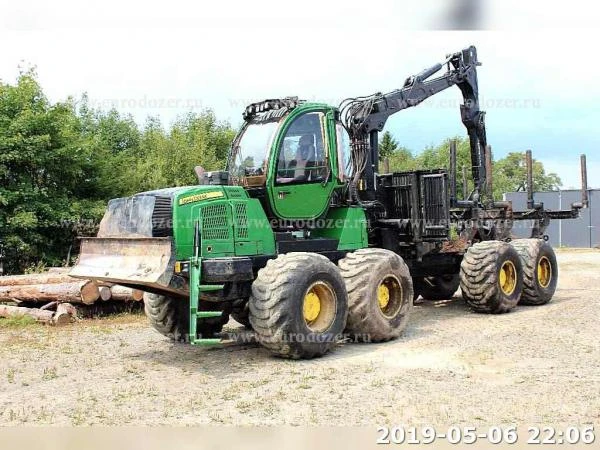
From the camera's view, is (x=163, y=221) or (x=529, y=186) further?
(x=529, y=186)

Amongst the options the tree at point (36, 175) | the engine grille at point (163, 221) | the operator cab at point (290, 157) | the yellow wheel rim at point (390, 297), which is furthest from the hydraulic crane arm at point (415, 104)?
the tree at point (36, 175)

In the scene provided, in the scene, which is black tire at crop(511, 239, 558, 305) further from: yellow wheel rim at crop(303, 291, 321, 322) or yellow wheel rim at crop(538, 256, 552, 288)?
yellow wheel rim at crop(303, 291, 321, 322)

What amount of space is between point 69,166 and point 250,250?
1127cm

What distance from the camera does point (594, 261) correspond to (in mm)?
23641

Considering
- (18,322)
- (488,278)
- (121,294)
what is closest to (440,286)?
(488,278)

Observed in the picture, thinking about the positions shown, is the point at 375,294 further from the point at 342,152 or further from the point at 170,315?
the point at 170,315

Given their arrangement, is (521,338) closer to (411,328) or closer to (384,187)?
(411,328)

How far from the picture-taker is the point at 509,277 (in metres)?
12.0

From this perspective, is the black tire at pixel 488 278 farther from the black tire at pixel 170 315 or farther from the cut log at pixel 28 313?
the cut log at pixel 28 313

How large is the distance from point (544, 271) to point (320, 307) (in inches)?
252

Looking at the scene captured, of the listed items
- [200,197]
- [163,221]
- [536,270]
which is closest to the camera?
[163,221]

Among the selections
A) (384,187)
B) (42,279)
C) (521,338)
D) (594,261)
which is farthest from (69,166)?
(594,261)

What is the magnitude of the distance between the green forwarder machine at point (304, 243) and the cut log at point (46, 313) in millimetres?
3071

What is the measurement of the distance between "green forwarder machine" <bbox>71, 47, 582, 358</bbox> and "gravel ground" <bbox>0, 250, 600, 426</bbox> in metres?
0.53
